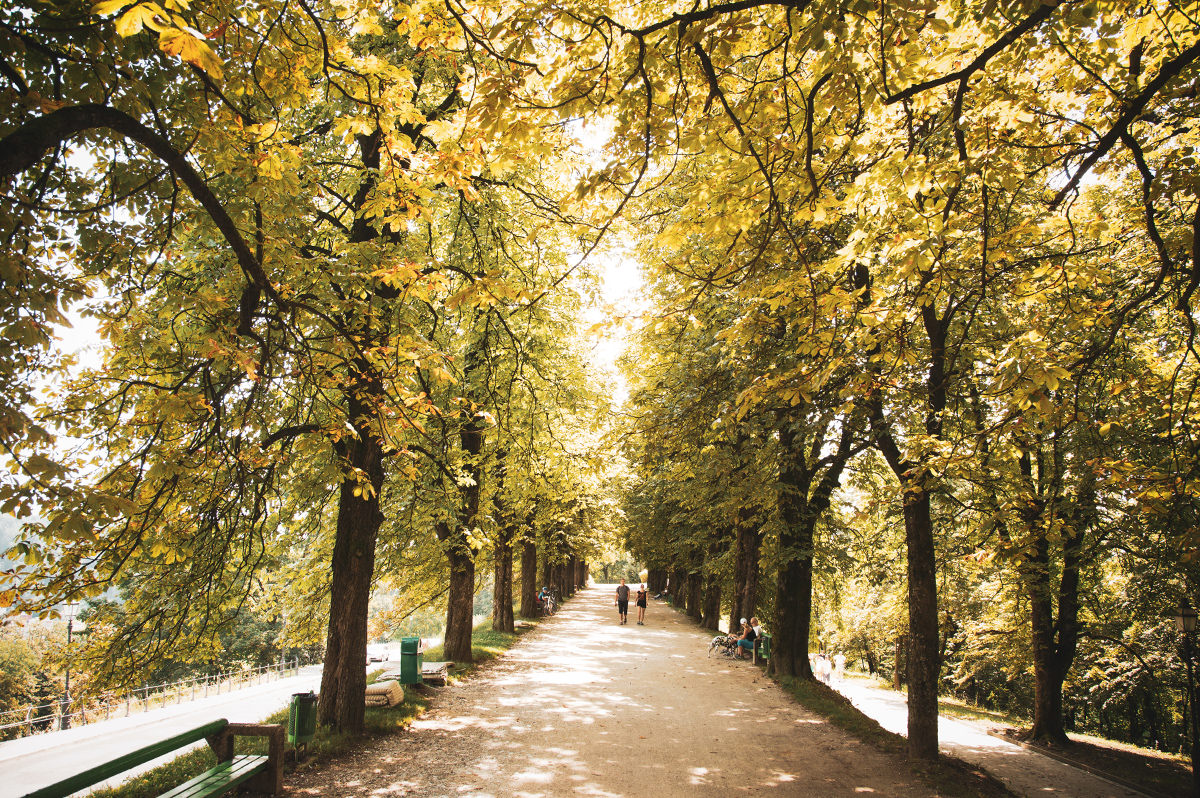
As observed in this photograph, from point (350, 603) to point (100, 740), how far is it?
16302 millimetres

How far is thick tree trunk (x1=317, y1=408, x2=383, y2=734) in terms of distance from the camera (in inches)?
326

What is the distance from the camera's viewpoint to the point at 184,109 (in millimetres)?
4605

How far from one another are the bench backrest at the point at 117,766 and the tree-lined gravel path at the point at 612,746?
126 centimetres

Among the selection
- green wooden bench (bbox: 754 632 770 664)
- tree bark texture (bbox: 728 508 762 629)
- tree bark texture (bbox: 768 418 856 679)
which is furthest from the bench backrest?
tree bark texture (bbox: 728 508 762 629)

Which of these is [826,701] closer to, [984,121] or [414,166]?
[984,121]

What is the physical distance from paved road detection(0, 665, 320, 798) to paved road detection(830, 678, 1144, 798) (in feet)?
45.5

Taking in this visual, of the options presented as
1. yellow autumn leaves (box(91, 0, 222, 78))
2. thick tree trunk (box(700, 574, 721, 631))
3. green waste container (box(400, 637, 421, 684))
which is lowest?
thick tree trunk (box(700, 574, 721, 631))

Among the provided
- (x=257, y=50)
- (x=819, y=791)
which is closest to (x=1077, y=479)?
(x=819, y=791)

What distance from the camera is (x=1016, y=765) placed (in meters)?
11.8

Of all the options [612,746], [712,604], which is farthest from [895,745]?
[712,604]

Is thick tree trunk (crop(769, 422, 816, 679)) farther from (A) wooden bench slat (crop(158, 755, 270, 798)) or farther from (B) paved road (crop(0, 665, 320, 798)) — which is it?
(B) paved road (crop(0, 665, 320, 798))

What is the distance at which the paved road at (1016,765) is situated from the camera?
10273mm

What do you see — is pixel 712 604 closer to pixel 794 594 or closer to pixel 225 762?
pixel 794 594

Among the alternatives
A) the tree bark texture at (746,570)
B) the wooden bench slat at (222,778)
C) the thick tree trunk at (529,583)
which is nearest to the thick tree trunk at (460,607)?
the wooden bench slat at (222,778)
